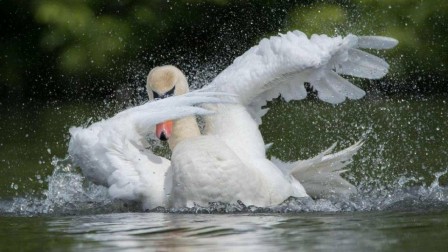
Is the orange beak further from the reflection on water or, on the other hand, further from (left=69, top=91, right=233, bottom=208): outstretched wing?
the reflection on water

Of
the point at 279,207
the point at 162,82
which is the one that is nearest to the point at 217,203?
the point at 279,207

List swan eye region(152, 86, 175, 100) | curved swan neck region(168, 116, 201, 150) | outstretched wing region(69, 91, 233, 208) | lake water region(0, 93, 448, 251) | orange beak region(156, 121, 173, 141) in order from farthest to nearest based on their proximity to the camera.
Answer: curved swan neck region(168, 116, 201, 150)
swan eye region(152, 86, 175, 100)
orange beak region(156, 121, 173, 141)
outstretched wing region(69, 91, 233, 208)
lake water region(0, 93, 448, 251)

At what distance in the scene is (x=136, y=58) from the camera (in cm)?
1950

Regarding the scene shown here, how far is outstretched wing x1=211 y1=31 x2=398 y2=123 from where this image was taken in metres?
8.53

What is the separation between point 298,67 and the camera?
8.50m

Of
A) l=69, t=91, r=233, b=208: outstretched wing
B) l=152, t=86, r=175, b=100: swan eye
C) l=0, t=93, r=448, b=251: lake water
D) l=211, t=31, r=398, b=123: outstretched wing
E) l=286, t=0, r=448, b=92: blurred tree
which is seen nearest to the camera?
l=0, t=93, r=448, b=251: lake water

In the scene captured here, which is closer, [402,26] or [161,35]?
[402,26]

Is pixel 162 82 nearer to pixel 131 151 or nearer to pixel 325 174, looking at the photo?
pixel 131 151

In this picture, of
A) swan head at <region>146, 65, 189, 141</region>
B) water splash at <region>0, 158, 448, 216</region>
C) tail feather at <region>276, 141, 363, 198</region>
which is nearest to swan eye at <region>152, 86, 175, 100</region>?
swan head at <region>146, 65, 189, 141</region>

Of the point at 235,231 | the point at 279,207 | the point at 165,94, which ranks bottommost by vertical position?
the point at 235,231

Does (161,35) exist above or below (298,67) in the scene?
above

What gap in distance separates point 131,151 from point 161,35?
37.6 feet

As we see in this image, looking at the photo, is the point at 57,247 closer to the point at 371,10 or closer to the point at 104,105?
the point at 104,105

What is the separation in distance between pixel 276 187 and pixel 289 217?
79 centimetres
